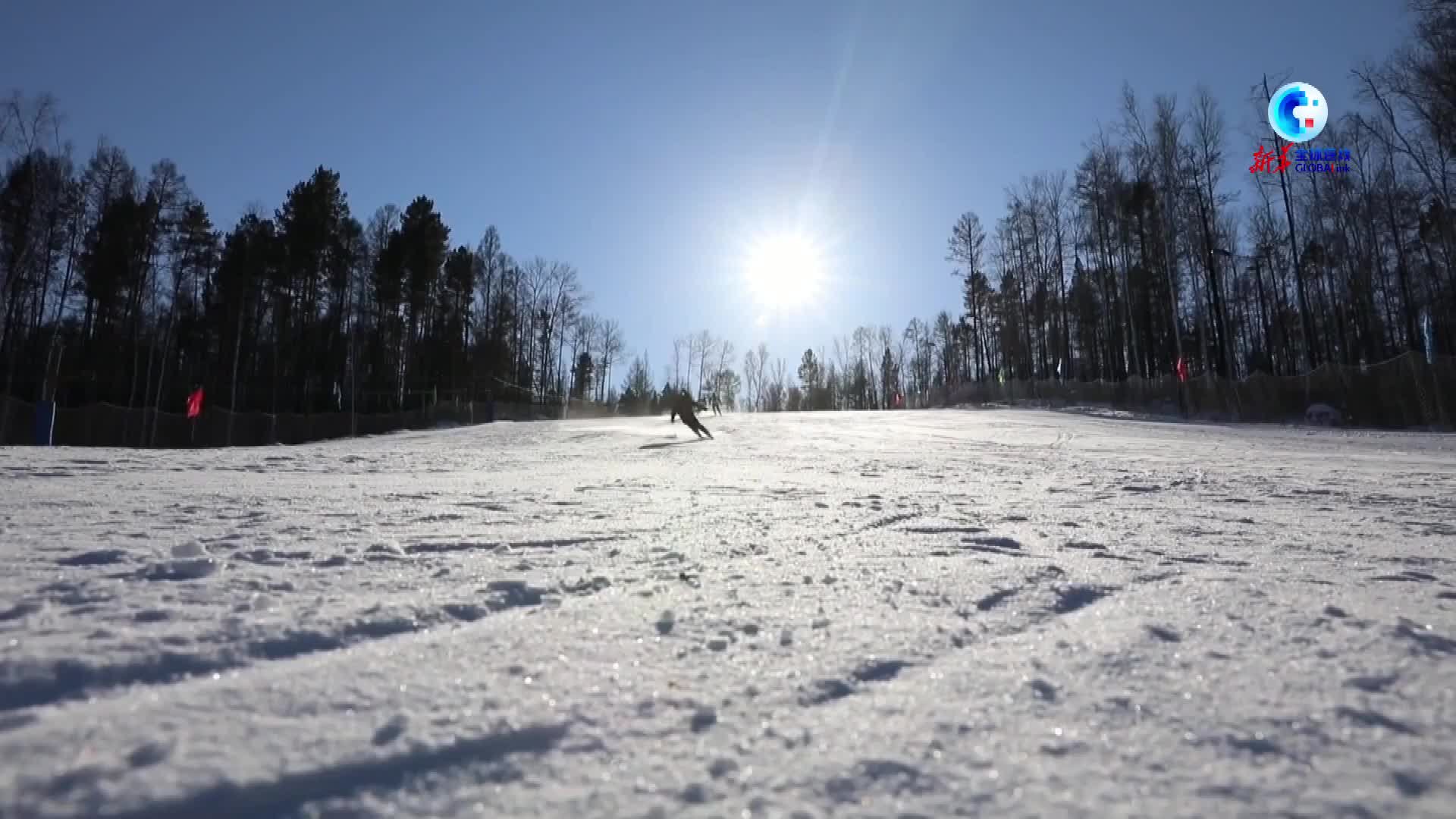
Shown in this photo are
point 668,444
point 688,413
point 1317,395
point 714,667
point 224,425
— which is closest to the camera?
point 714,667

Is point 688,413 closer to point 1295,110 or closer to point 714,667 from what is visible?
point 714,667

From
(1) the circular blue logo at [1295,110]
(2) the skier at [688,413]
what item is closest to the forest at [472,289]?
(1) the circular blue logo at [1295,110]

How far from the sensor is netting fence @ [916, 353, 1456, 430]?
58.3ft

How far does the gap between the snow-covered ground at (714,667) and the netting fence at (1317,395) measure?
20.8m

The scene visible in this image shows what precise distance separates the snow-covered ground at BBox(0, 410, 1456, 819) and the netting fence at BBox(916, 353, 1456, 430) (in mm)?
20833

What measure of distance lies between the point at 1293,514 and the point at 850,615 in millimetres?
3939

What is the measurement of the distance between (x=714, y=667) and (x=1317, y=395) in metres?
26.9

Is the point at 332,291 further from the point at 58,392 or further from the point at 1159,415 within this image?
the point at 1159,415

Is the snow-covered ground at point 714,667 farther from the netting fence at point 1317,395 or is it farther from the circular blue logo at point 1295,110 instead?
the circular blue logo at point 1295,110

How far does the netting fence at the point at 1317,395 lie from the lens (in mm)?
17766

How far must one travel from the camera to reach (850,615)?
185cm

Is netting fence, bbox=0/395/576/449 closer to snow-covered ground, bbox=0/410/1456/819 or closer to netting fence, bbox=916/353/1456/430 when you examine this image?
snow-covered ground, bbox=0/410/1456/819

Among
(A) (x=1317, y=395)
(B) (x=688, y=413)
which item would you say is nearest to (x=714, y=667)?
(B) (x=688, y=413)

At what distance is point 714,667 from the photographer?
4.84 ft
